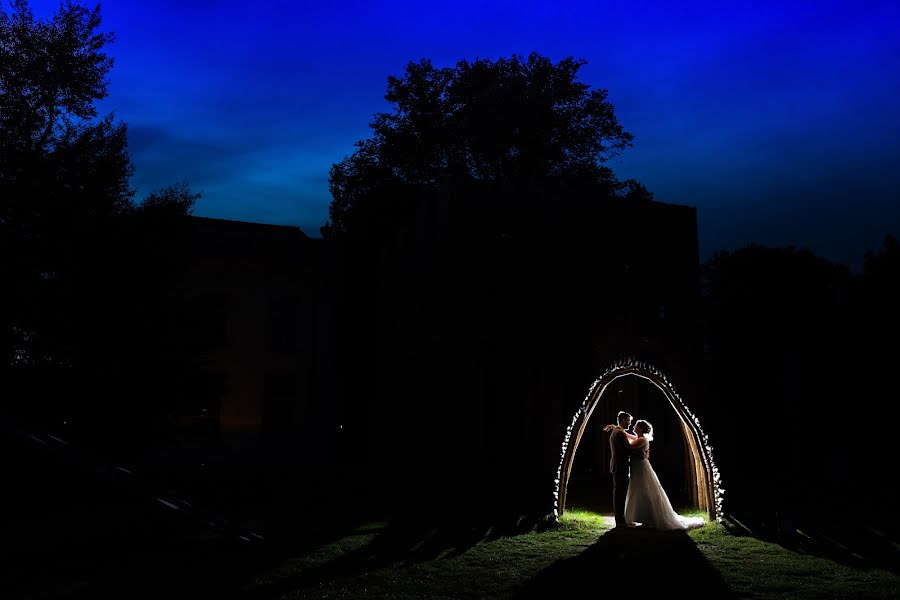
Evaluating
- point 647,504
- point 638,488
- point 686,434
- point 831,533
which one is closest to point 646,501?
point 647,504

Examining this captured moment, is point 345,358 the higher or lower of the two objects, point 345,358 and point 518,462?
the higher

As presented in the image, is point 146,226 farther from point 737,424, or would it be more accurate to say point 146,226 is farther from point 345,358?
point 737,424

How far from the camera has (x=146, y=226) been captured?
1537 centimetres

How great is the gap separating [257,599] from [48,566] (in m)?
3.54

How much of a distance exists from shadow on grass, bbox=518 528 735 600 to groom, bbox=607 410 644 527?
3.72 feet

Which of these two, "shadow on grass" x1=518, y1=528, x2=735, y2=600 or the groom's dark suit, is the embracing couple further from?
"shadow on grass" x1=518, y1=528, x2=735, y2=600

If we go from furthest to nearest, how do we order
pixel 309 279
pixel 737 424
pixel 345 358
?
pixel 345 358
pixel 737 424
pixel 309 279

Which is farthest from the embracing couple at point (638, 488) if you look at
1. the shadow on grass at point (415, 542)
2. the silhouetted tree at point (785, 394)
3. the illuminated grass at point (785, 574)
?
the silhouetted tree at point (785, 394)

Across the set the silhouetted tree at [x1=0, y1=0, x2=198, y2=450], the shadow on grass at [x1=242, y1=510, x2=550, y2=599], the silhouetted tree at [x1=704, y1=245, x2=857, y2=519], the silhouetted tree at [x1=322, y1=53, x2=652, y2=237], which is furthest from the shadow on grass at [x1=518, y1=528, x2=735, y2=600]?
the silhouetted tree at [x1=322, y1=53, x2=652, y2=237]

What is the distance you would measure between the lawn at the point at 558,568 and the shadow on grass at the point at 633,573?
0.01 metres

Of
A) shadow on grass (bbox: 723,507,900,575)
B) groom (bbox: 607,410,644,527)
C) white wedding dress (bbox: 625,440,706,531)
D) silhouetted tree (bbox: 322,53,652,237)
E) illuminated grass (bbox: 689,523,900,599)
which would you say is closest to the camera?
illuminated grass (bbox: 689,523,900,599)

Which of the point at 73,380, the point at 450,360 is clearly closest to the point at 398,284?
the point at 450,360

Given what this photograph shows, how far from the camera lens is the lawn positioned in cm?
788

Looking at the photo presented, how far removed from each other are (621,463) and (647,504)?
78 centimetres
